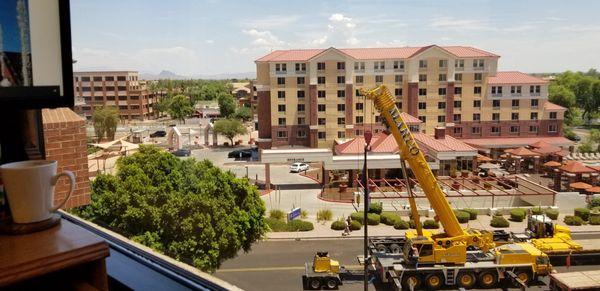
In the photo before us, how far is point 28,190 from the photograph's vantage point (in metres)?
0.40

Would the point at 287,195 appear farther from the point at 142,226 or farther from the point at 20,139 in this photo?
the point at 20,139

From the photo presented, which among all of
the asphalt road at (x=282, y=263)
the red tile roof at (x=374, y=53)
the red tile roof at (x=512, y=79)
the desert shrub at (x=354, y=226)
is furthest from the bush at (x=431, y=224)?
the red tile roof at (x=512, y=79)

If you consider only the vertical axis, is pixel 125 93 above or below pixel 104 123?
above

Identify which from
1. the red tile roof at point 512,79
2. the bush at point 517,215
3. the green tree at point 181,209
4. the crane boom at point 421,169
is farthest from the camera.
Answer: the red tile roof at point 512,79

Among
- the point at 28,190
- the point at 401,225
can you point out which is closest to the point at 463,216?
the point at 401,225

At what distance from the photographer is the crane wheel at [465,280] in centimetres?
353

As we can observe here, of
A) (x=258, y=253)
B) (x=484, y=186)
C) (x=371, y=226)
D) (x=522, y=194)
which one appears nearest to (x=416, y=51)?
(x=484, y=186)

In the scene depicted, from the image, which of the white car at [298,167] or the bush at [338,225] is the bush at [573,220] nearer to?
→ the bush at [338,225]

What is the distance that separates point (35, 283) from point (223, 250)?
2.93m

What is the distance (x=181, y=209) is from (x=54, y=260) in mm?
2845

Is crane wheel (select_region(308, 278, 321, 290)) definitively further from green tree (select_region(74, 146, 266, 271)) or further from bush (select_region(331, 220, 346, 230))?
bush (select_region(331, 220, 346, 230))

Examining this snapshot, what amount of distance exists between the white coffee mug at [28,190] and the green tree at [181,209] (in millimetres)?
2598

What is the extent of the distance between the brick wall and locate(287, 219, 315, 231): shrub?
3890mm

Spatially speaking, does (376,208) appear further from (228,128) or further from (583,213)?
(228,128)
